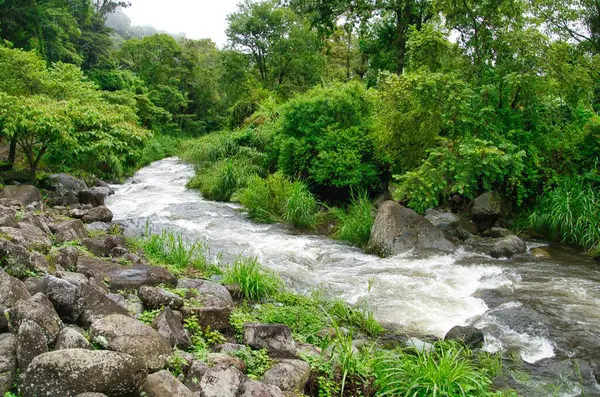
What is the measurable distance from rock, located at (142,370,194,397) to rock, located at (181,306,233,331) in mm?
1522

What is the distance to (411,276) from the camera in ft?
28.5

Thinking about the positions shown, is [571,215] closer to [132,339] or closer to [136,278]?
[136,278]

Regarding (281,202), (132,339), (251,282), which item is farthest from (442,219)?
(132,339)

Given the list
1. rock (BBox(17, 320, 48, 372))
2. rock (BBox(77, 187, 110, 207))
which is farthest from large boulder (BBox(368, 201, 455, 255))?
rock (BBox(77, 187, 110, 207))

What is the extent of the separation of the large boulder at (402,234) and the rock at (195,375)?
6931mm

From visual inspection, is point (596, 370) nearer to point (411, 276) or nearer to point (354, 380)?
point (354, 380)

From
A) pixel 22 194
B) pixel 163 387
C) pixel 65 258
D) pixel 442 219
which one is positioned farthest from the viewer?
pixel 442 219

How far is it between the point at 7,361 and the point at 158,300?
210 centimetres

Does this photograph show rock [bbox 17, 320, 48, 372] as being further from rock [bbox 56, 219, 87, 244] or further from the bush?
the bush

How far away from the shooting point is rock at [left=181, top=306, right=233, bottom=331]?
5.07 meters

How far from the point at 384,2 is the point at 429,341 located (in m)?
13.2

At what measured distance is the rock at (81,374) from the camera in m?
2.98

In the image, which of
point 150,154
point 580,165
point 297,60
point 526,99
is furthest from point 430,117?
point 297,60

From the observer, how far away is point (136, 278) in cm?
592
